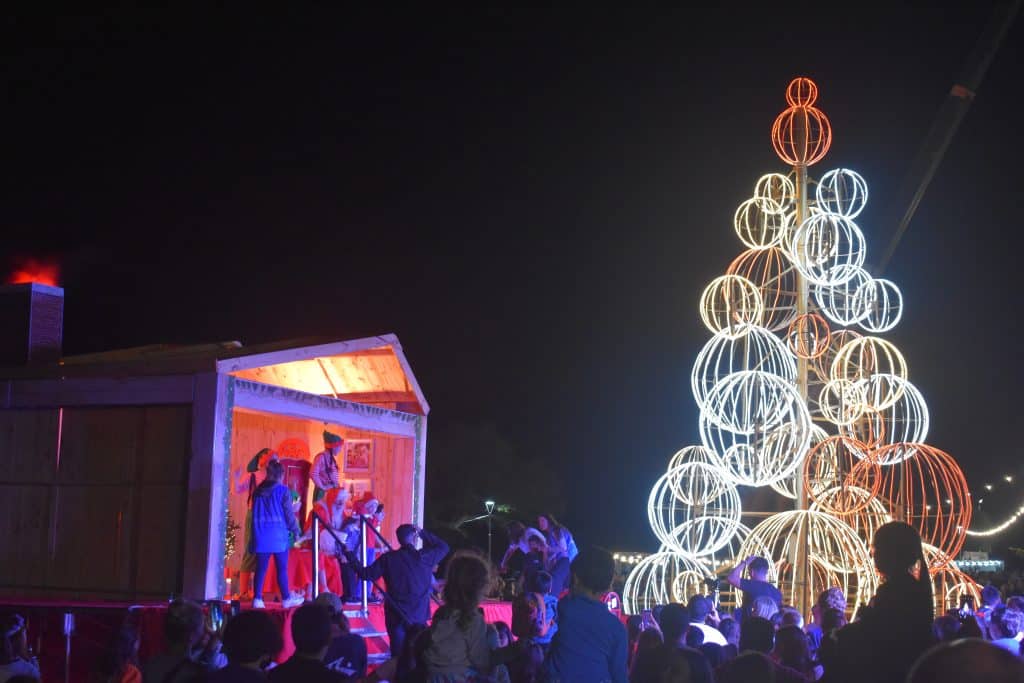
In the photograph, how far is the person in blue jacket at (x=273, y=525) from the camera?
11945 mm

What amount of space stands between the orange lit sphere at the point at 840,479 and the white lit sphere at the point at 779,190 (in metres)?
3.99

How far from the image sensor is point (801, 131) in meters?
17.1

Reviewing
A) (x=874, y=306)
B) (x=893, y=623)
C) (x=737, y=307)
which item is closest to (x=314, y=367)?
(x=737, y=307)

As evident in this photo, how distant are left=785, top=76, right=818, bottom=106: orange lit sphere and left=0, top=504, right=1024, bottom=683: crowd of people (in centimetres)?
950

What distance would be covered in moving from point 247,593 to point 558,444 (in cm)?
2907

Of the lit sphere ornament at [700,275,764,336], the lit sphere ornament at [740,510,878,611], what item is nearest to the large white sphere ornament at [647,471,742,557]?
the lit sphere ornament at [740,510,878,611]

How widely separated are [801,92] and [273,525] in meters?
11.2

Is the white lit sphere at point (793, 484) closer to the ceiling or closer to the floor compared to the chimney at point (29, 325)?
closer to the floor

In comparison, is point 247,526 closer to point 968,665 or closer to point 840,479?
point 840,479

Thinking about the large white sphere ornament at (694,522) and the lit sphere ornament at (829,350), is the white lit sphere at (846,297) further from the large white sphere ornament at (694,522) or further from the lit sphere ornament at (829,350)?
the large white sphere ornament at (694,522)

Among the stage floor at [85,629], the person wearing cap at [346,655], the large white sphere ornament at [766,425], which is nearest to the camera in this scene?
the person wearing cap at [346,655]

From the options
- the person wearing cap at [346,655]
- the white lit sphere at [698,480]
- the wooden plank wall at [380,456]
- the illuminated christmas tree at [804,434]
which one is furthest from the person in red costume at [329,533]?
the person wearing cap at [346,655]

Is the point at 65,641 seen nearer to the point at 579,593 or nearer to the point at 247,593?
the point at 247,593

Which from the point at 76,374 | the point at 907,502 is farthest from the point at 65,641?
the point at 907,502
